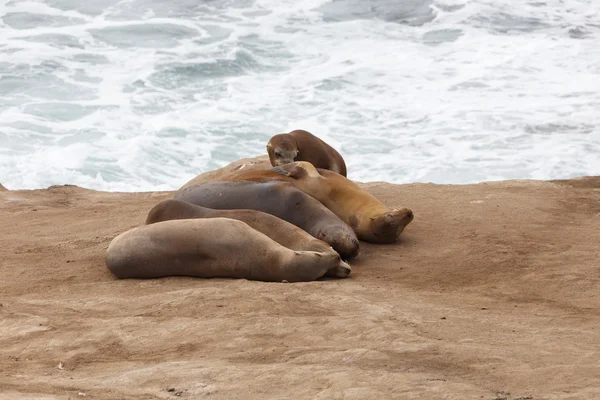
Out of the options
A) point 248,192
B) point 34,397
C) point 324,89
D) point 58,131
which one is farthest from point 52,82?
point 34,397

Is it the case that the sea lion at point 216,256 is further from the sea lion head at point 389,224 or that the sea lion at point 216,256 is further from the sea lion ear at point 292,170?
the sea lion ear at point 292,170

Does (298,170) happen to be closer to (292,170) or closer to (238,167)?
(292,170)

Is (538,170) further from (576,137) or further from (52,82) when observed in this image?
(52,82)

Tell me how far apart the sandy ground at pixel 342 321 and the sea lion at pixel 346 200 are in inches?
4.9

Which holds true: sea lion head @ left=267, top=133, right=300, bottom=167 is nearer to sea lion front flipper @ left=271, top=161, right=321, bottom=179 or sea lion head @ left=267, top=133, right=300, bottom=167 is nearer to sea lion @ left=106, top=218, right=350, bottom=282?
sea lion front flipper @ left=271, top=161, right=321, bottom=179

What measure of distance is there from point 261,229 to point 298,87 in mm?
11550

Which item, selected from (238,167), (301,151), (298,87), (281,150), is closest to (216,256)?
(281,150)

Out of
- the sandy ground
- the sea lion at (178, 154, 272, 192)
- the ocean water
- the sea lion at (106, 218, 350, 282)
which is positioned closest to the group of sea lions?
the sea lion at (106, 218, 350, 282)

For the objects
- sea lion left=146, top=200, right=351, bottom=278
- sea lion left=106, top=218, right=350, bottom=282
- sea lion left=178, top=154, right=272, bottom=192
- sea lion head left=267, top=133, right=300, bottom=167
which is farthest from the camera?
sea lion left=178, top=154, right=272, bottom=192

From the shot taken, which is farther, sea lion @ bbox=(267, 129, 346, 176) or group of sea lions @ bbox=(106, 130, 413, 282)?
sea lion @ bbox=(267, 129, 346, 176)

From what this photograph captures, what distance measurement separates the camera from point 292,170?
7492 mm

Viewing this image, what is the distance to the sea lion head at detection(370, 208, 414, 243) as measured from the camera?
706 cm

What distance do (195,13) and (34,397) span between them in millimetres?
19571

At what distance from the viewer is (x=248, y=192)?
6.98 m
